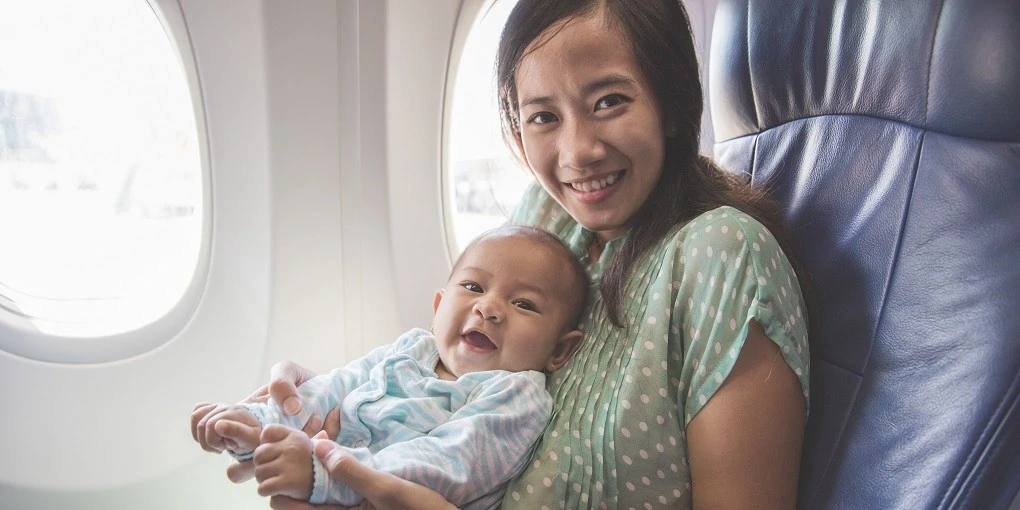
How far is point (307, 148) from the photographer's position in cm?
220

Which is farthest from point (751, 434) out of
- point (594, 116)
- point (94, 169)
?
point (94, 169)

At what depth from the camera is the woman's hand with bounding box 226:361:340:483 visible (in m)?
1.20

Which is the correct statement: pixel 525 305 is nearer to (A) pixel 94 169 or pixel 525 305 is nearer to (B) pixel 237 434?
(B) pixel 237 434

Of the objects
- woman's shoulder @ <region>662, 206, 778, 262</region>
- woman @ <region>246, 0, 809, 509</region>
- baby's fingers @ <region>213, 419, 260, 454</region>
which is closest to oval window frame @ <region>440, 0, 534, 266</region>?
woman @ <region>246, 0, 809, 509</region>

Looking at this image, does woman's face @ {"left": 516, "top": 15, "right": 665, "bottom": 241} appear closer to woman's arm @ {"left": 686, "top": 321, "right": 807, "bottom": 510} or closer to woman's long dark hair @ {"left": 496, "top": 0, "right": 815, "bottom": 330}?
woman's long dark hair @ {"left": 496, "top": 0, "right": 815, "bottom": 330}

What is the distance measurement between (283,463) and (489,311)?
1.49 feet

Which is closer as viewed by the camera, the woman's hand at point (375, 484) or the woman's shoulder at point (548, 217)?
the woman's hand at point (375, 484)

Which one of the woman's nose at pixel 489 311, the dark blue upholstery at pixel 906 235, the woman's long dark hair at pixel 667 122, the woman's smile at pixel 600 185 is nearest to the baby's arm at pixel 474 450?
the woman's nose at pixel 489 311

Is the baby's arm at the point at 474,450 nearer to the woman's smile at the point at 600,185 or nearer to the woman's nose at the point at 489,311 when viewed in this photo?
the woman's nose at the point at 489,311

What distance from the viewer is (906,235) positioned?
3.56ft

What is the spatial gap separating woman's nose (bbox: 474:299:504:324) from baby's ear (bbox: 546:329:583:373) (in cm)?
13

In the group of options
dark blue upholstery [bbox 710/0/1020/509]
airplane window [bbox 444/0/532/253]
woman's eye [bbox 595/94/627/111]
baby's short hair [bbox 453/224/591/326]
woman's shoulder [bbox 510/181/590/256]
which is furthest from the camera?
airplane window [bbox 444/0/532/253]

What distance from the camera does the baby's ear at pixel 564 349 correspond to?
4.57ft

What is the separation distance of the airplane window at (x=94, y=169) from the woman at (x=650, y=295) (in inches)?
46.7
